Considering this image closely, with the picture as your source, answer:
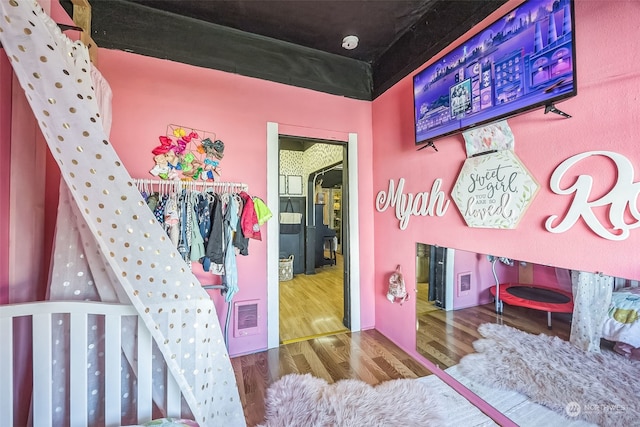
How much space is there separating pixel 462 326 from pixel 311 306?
192 cm

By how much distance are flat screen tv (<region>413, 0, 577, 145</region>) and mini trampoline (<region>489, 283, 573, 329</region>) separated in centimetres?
90

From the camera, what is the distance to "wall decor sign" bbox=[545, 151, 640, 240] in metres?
0.95

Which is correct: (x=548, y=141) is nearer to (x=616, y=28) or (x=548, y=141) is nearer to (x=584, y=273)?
(x=616, y=28)

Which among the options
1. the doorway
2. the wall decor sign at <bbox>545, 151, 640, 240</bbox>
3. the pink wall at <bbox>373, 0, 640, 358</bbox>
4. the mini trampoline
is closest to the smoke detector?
the pink wall at <bbox>373, 0, 640, 358</bbox>

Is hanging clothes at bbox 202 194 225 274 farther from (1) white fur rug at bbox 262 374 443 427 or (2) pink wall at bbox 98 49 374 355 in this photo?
(1) white fur rug at bbox 262 374 443 427

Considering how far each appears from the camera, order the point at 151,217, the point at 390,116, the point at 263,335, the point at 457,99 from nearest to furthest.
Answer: the point at 151,217, the point at 457,99, the point at 263,335, the point at 390,116

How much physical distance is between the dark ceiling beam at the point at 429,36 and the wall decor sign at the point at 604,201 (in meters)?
1.10

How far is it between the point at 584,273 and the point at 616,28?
1.05 metres

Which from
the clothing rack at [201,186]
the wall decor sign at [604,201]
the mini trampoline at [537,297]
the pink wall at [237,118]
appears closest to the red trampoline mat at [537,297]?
the mini trampoline at [537,297]

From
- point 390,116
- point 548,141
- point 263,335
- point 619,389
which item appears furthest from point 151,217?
point 390,116

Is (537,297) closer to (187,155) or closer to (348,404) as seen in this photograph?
(348,404)

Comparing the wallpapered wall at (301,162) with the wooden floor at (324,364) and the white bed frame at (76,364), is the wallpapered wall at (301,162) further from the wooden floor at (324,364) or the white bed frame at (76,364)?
the white bed frame at (76,364)

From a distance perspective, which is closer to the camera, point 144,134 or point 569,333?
point 569,333

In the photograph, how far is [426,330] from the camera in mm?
1907
